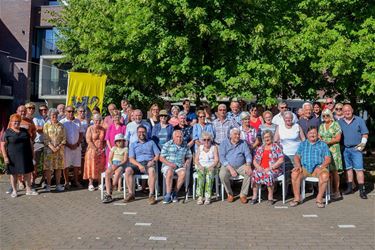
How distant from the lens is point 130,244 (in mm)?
5723

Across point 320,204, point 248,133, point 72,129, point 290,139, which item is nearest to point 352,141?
point 290,139

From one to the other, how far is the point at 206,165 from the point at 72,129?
3.23 metres

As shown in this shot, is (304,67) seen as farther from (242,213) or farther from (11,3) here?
(11,3)

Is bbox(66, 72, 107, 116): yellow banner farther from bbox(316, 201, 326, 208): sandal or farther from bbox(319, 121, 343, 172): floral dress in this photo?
bbox(316, 201, 326, 208): sandal

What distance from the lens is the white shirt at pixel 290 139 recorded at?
348 inches

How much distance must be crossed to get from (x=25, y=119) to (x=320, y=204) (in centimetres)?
630

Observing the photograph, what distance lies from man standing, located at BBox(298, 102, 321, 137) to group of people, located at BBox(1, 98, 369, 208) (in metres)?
0.02

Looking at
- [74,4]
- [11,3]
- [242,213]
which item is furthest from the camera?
[11,3]

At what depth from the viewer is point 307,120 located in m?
9.42

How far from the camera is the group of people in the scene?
8461 mm

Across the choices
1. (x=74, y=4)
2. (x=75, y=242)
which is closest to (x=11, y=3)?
(x=74, y=4)

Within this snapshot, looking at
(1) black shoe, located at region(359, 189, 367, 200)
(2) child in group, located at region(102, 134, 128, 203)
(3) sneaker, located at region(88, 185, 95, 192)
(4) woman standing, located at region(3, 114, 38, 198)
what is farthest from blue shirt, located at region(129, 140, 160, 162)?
(1) black shoe, located at region(359, 189, 367, 200)

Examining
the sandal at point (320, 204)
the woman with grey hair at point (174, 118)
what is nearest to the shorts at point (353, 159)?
the sandal at point (320, 204)

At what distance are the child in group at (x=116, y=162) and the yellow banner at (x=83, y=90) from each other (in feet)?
18.6
